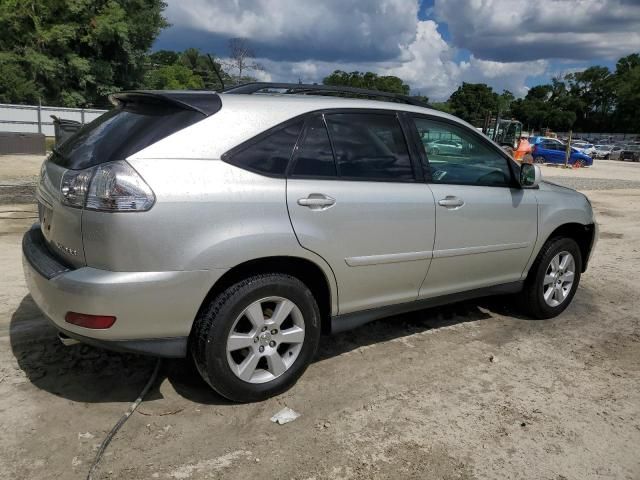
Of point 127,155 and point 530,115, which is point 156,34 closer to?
point 127,155

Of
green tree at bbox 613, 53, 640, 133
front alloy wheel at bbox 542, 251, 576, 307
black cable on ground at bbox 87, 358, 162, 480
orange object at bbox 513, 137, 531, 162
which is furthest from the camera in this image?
green tree at bbox 613, 53, 640, 133

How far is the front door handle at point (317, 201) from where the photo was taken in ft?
10.1

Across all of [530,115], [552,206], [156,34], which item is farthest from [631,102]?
[552,206]

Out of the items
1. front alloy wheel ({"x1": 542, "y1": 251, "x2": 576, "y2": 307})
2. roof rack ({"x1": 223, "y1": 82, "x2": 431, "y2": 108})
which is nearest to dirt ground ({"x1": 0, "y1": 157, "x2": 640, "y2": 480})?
front alloy wheel ({"x1": 542, "y1": 251, "x2": 576, "y2": 307})

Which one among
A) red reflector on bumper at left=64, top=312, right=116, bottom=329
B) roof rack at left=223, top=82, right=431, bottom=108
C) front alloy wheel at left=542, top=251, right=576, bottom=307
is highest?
roof rack at left=223, top=82, right=431, bottom=108

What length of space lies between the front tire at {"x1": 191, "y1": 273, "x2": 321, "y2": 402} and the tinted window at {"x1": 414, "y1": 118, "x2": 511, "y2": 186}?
4.43 feet

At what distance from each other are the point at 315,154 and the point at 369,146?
445 mm

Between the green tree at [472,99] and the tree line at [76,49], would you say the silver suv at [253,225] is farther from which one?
the green tree at [472,99]

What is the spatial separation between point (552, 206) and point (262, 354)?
109 inches

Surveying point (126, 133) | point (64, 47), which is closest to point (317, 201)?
point (126, 133)

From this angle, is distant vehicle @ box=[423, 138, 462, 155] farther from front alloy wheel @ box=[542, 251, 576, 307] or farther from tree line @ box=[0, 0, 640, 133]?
tree line @ box=[0, 0, 640, 133]

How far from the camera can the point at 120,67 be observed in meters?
41.0

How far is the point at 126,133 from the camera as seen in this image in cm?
285

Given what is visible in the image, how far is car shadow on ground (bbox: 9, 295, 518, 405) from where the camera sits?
323 centimetres
